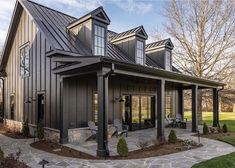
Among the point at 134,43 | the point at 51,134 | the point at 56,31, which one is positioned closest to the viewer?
the point at 51,134

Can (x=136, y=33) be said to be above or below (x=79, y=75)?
above

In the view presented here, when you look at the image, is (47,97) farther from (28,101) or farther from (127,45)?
(127,45)

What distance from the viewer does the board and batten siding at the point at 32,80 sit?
10.2m

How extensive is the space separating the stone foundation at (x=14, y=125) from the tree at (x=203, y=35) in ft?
40.5

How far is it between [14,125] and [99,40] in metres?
7.34

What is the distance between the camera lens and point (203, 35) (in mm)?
17609

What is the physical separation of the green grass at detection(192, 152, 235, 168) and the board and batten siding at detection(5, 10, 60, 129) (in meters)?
5.90

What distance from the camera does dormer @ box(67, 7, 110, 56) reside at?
1066 cm

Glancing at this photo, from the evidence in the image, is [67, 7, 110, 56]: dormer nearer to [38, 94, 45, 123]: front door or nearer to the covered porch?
the covered porch

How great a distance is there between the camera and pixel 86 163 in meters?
6.68

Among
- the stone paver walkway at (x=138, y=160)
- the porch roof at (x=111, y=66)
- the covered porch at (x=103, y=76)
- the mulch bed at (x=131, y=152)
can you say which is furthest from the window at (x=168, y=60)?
the stone paver walkway at (x=138, y=160)

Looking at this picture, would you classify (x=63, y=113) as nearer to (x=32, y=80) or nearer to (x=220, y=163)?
(x=32, y=80)

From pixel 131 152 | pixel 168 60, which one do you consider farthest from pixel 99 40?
pixel 168 60

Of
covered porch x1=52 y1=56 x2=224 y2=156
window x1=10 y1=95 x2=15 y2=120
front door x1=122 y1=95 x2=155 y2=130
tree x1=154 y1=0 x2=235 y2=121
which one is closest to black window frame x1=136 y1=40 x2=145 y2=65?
front door x1=122 y1=95 x2=155 y2=130
